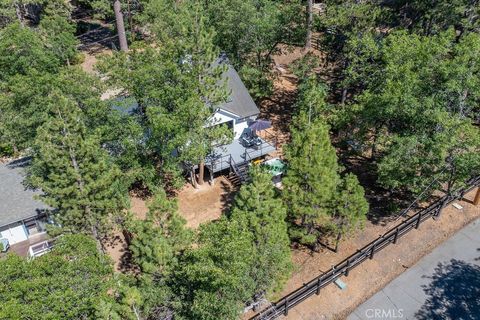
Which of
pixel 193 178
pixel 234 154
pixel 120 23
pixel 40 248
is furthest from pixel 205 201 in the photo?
pixel 120 23

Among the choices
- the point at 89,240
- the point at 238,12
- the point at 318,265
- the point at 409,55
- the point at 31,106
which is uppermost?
the point at 238,12

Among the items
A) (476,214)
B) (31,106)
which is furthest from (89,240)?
(476,214)

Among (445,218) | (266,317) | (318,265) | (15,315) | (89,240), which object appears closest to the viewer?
(15,315)

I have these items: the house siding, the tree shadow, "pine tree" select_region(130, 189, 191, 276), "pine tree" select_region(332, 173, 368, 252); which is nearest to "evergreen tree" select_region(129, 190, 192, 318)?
"pine tree" select_region(130, 189, 191, 276)

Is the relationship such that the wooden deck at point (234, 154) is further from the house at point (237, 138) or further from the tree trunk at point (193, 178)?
the tree trunk at point (193, 178)

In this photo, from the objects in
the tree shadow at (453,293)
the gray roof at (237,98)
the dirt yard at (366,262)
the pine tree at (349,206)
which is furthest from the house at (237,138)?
the tree shadow at (453,293)

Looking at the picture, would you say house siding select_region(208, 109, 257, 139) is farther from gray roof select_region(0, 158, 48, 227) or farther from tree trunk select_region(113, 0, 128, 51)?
tree trunk select_region(113, 0, 128, 51)

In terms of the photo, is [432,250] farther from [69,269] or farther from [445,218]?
[69,269]
